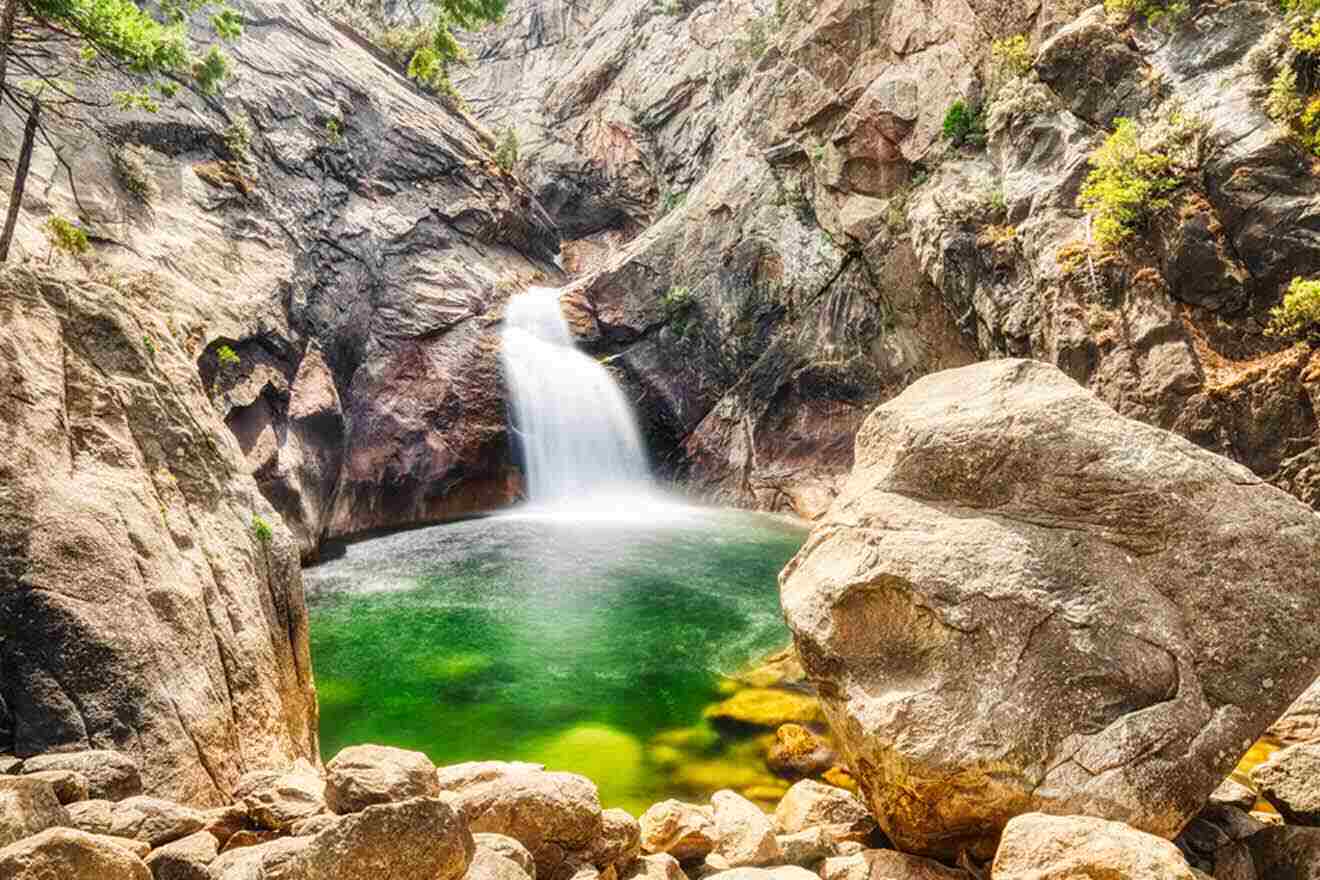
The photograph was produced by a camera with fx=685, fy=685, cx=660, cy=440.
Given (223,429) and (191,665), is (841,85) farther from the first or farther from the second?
(191,665)

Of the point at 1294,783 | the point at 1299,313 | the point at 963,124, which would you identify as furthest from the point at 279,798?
the point at 963,124

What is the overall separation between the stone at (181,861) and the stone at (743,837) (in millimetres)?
3274

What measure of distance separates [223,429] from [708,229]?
2290 centimetres

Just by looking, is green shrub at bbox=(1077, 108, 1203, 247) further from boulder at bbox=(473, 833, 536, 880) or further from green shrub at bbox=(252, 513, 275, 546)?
green shrub at bbox=(252, 513, 275, 546)

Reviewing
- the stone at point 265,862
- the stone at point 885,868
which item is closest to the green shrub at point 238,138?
the stone at point 265,862

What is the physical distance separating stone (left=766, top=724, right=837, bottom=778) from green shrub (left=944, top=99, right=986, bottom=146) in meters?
17.8

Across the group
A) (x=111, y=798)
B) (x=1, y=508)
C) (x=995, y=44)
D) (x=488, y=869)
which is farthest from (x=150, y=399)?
(x=995, y=44)

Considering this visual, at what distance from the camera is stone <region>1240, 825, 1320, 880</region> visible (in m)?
4.29

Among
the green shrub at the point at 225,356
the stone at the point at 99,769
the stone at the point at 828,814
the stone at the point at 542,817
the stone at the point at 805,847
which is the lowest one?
the stone at the point at 828,814

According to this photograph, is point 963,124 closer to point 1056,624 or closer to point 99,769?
point 1056,624

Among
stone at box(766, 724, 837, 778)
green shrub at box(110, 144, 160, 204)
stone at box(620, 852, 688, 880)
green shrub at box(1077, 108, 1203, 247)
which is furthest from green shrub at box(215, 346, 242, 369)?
green shrub at box(1077, 108, 1203, 247)

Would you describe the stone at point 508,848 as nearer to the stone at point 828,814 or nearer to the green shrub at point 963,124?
the stone at point 828,814

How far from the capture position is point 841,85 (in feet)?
78.9

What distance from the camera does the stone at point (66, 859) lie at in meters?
2.69
